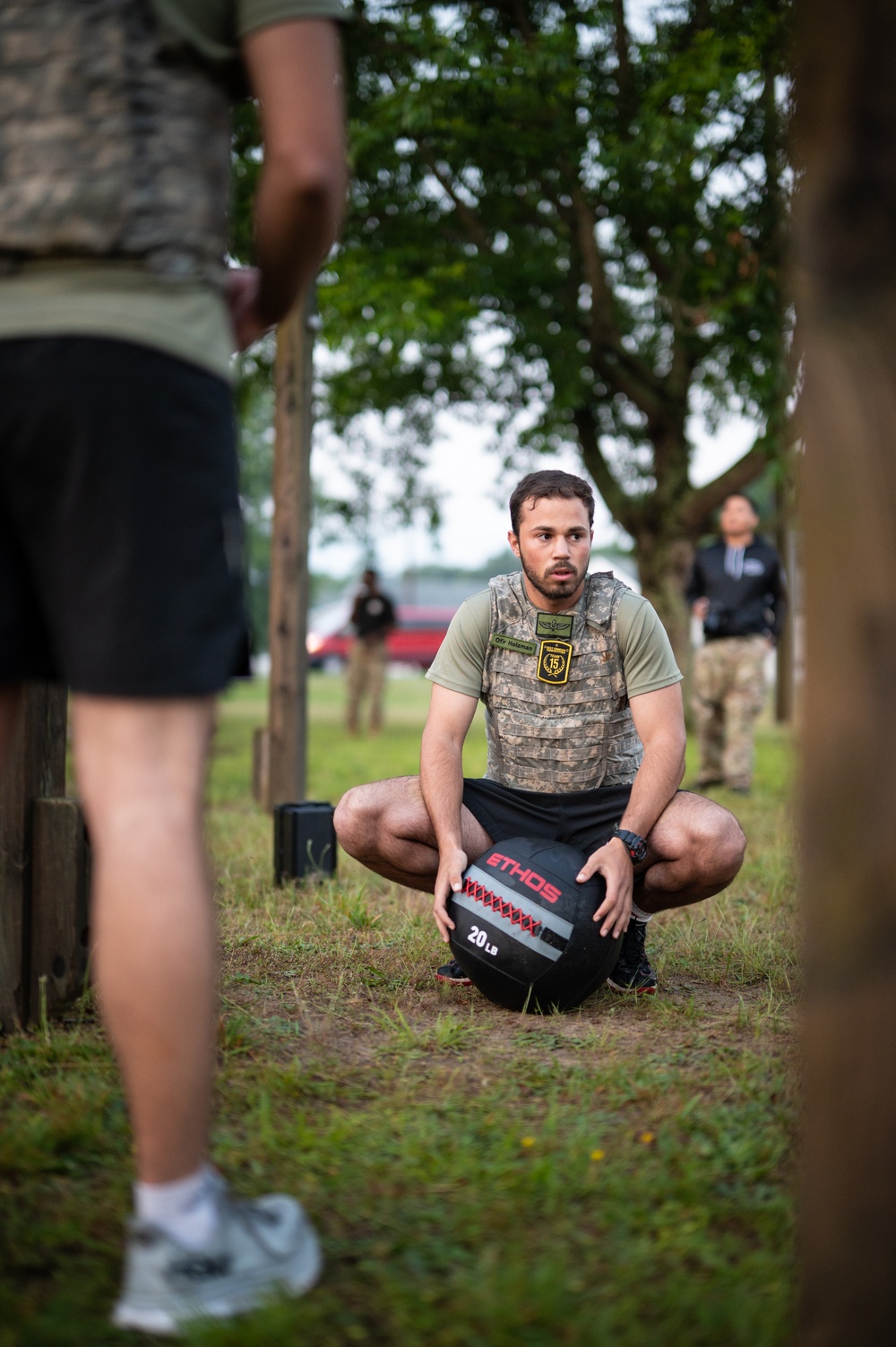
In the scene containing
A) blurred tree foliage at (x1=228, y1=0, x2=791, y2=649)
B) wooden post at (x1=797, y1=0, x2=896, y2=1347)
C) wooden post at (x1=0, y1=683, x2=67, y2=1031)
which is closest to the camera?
wooden post at (x1=797, y1=0, x2=896, y2=1347)

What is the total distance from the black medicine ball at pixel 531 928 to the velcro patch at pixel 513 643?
2.19 ft

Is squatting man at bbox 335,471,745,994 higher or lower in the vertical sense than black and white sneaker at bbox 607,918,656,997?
higher

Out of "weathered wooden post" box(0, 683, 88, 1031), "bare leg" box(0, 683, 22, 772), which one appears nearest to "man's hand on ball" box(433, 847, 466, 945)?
"weathered wooden post" box(0, 683, 88, 1031)

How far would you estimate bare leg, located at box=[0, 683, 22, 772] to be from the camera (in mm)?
2117

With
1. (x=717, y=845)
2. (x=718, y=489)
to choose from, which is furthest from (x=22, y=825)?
(x=718, y=489)

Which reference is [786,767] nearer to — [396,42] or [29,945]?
[396,42]

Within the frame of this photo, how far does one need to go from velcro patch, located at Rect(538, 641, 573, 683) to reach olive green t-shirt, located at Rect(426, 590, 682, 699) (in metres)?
0.17

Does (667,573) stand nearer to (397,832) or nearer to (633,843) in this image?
(397,832)

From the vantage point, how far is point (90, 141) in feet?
5.83

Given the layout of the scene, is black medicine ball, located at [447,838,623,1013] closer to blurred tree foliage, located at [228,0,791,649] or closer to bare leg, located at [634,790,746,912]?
bare leg, located at [634,790,746,912]

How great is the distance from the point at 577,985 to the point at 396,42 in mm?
10643

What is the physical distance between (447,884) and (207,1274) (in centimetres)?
174

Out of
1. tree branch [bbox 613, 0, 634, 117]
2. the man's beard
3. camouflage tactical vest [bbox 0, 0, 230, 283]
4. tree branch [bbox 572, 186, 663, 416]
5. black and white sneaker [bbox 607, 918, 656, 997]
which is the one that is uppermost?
tree branch [bbox 613, 0, 634, 117]

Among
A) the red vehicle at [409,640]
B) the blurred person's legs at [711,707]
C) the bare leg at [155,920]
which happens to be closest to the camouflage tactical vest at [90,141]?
the bare leg at [155,920]
